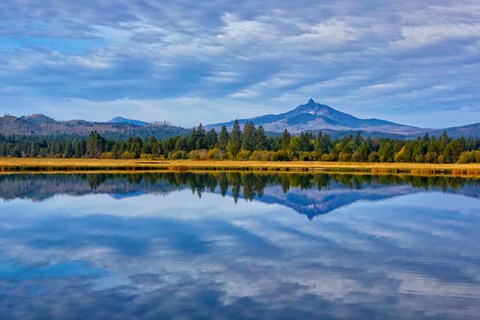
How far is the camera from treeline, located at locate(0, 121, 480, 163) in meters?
130

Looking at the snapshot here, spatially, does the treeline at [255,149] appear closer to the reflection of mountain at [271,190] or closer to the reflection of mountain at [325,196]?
the reflection of mountain at [271,190]

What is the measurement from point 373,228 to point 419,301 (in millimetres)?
15908

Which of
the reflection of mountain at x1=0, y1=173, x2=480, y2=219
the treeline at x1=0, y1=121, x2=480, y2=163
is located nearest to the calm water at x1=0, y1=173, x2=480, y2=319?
the reflection of mountain at x1=0, y1=173, x2=480, y2=219

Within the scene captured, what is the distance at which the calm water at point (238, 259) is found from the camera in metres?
16.2

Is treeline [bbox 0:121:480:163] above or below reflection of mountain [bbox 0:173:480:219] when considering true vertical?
above

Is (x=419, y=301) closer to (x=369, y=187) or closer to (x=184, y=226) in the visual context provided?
(x=184, y=226)

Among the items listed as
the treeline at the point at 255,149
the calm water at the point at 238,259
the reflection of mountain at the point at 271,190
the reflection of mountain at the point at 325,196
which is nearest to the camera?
the calm water at the point at 238,259

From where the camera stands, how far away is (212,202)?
46.7 metres

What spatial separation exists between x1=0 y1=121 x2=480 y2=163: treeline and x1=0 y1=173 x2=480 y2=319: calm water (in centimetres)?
8726

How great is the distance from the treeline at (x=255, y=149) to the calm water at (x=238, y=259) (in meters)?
87.3

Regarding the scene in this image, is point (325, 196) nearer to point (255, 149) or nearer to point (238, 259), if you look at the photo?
point (238, 259)

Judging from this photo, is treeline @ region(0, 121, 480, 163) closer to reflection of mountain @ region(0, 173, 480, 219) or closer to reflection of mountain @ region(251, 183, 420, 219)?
reflection of mountain @ region(0, 173, 480, 219)

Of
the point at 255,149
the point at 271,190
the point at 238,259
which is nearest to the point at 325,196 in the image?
the point at 271,190

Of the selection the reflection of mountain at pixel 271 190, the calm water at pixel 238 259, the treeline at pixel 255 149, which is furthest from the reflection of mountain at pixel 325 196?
the treeline at pixel 255 149
